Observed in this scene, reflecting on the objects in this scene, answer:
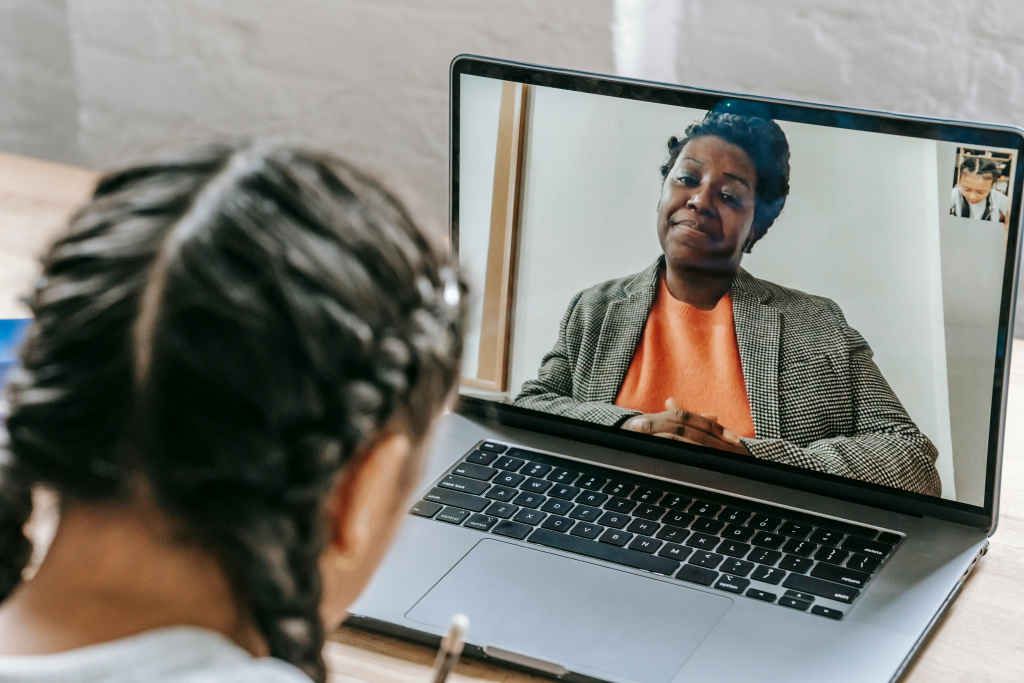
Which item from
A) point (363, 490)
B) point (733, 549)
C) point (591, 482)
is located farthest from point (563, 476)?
point (363, 490)

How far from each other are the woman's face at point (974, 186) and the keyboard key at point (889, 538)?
0.20m

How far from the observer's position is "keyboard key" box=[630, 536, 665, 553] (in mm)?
606

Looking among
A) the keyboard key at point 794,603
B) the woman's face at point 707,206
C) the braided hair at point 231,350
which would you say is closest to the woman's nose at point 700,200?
the woman's face at point 707,206

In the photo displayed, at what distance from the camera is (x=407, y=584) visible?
1.90 ft

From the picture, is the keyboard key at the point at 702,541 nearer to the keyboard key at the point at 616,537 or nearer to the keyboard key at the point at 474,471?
the keyboard key at the point at 616,537

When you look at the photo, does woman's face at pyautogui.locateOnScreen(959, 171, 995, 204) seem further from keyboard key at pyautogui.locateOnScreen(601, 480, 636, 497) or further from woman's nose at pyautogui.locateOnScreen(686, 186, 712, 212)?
keyboard key at pyautogui.locateOnScreen(601, 480, 636, 497)

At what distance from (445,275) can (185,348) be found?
3.9 inches

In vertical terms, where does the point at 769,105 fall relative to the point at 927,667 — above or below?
above

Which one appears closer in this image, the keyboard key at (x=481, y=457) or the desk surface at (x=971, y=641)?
the desk surface at (x=971, y=641)

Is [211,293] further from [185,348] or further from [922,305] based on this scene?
[922,305]

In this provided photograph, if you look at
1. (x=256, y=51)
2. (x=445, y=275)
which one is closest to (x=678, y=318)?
(x=445, y=275)

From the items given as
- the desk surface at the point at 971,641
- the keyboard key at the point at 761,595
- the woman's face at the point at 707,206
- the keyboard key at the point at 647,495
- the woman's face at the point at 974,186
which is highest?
the woman's face at the point at 974,186

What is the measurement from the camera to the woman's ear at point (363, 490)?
0.33m

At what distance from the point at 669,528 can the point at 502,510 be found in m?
0.10
